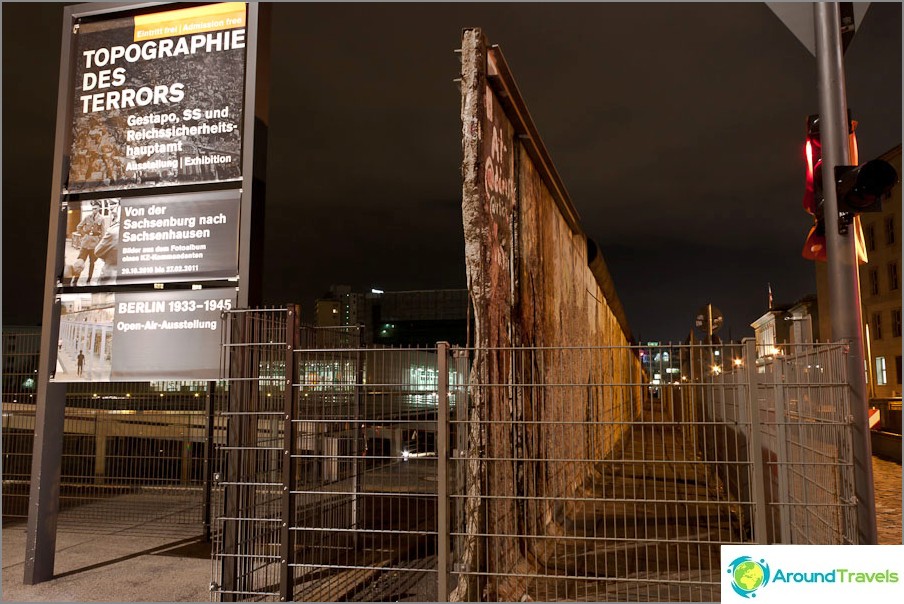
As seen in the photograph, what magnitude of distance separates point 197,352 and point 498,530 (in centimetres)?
347

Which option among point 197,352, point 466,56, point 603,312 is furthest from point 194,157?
point 603,312

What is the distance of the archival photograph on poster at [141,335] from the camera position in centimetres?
707

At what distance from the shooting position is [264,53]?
7477 millimetres

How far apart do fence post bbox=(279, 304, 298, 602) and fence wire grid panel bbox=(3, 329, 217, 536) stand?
3719 mm

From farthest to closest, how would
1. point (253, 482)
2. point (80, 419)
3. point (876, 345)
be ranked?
1. point (876, 345)
2. point (80, 419)
3. point (253, 482)

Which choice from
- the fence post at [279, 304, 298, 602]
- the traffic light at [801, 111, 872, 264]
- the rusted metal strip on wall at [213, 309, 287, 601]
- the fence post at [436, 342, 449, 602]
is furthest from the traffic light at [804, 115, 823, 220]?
the rusted metal strip on wall at [213, 309, 287, 601]

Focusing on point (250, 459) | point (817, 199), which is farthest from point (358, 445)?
point (817, 199)

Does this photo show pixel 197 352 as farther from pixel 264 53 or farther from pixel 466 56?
pixel 466 56

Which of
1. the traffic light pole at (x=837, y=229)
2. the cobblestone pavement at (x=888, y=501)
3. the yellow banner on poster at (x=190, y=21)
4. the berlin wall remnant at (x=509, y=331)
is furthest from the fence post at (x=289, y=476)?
the cobblestone pavement at (x=888, y=501)

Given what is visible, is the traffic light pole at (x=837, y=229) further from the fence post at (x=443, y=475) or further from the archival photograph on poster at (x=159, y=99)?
the archival photograph on poster at (x=159, y=99)

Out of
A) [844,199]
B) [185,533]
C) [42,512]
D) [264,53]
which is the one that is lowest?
[185,533]

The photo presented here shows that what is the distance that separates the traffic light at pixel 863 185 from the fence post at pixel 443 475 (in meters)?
3.47

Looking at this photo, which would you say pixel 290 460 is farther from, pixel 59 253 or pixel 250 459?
pixel 59 253

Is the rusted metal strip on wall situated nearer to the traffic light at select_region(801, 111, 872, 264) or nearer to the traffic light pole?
the traffic light pole
